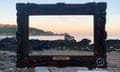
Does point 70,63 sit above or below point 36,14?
below

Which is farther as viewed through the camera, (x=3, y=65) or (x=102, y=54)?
(x=3, y=65)

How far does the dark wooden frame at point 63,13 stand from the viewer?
595 inches

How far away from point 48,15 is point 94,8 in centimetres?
139

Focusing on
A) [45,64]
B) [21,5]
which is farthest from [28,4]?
[45,64]

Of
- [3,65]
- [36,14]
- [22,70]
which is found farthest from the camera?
[3,65]

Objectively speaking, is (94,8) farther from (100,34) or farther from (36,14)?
(36,14)

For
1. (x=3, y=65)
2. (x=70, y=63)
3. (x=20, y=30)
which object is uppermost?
(x=20, y=30)

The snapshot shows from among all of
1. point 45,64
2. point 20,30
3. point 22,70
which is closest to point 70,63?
point 45,64

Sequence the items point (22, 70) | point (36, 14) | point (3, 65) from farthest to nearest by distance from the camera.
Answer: point (3, 65)
point (22, 70)
point (36, 14)

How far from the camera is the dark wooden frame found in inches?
595

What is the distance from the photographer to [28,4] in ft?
49.7

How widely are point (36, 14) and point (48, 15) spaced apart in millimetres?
361

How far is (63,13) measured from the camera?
49.7ft

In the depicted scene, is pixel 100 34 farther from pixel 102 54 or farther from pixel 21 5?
pixel 21 5
